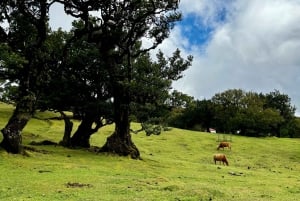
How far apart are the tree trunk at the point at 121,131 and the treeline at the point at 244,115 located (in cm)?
5385

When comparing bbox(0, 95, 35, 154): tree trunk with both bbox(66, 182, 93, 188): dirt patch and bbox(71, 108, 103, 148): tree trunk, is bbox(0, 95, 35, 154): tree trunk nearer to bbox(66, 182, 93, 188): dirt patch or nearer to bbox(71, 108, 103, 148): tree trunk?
bbox(66, 182, 93, 188): dirt patch

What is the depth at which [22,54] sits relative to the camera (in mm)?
28312

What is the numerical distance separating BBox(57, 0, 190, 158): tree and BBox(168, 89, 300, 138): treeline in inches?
2119

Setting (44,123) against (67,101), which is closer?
(67,101)

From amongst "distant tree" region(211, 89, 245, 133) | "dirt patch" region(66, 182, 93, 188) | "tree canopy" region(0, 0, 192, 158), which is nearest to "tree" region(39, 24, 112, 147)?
"tree canopy" region(0, 0, 192, 158)

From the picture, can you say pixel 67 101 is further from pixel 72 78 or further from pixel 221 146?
pixel 221 146

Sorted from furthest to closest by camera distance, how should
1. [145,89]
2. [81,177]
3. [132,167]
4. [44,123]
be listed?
1. [44,123]
2. [145,89]
3. [132,167]
4. [81,177]

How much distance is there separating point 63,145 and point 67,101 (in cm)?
354

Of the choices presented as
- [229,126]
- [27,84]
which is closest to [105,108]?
[27,84]

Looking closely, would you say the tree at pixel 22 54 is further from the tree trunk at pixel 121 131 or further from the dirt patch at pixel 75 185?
the dirt patch at pixel 75 185

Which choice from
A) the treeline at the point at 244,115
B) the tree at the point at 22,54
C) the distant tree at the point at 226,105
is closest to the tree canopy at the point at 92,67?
the tree at the point at 22,54

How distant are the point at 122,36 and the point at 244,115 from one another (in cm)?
6022

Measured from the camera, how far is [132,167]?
2650 centimetres

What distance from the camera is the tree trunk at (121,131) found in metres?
32.0
